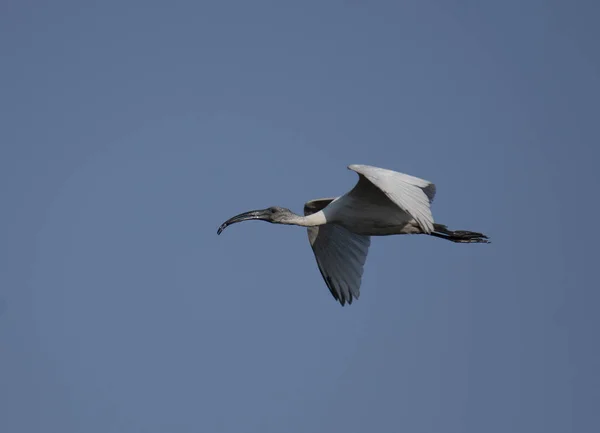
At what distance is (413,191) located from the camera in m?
12.5

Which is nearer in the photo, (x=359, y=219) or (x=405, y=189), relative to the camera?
(x=405, y=189)

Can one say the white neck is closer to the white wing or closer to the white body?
the white body

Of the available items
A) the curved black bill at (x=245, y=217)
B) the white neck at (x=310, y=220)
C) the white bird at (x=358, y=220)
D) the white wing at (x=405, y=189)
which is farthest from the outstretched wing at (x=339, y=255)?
the white wing at (x=405, y=189)

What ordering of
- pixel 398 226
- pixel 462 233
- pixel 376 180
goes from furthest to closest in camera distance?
pixel 462 233, pixel 398 226, pixel 376 180

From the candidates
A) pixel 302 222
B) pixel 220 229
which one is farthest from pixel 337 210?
pixel 220 229

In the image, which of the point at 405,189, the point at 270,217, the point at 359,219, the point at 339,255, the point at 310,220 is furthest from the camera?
the point at 339,255

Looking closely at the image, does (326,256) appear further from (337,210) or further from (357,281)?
(337,210)

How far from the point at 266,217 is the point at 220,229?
651 mm

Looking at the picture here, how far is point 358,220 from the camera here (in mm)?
13977

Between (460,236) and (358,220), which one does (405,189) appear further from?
(460,236)

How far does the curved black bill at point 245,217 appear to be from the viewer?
14646mm

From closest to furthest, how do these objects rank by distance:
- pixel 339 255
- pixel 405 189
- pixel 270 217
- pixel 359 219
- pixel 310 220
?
pixel 405 189, pixel 359 219, pixel 310 220, pixel 270 217, pixel 339 255

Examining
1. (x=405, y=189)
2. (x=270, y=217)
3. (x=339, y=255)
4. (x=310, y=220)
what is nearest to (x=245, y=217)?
(x=270, y=217)

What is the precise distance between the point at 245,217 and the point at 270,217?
348 mm
